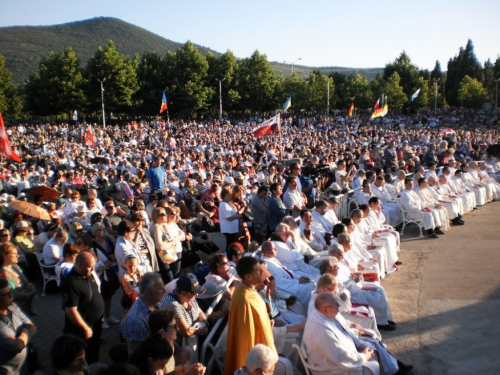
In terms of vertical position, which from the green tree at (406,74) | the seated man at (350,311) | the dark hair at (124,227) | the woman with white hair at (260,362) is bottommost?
the seated man at (350,311)

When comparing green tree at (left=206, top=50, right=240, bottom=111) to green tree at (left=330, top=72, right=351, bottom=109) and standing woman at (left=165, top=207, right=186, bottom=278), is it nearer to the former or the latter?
green tree at (left=330, top=72, right=351, bottom=109)

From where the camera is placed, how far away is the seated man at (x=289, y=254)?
7.48 metres

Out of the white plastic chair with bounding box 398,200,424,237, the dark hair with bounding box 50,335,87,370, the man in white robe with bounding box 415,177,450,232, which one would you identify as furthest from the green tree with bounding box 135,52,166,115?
the dark hair with bounding box 50,335,87,370

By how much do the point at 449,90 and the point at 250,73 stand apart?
45.2 m

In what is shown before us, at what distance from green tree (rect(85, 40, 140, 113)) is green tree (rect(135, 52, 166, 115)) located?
6.42 ft

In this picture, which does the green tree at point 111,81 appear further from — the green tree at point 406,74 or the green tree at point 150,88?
the green tree at point 406,74

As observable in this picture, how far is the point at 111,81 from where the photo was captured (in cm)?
5675

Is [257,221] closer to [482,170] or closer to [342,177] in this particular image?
[342,177]

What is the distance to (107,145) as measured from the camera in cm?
3247

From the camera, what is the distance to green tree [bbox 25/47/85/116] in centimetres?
5622

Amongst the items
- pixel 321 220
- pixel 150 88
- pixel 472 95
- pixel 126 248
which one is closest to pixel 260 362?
pixel 126 248

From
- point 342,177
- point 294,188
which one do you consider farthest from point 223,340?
point 342,177

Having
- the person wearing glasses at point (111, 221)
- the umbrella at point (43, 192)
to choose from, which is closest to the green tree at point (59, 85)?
the umbrella at point (43, 192)

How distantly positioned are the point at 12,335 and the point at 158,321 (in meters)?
1.35
